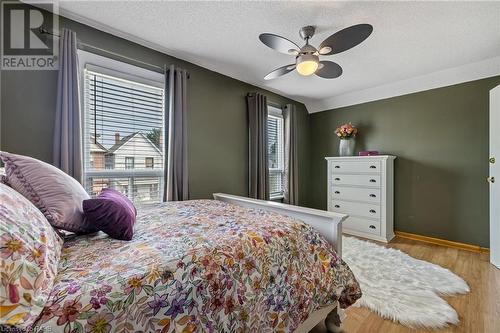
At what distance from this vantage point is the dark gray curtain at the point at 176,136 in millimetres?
2465

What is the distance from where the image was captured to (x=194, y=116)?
2795 mm

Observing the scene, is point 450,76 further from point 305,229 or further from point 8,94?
point 8,94

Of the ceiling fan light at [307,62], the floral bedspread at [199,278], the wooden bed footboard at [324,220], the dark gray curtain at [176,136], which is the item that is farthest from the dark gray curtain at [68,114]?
the ceiling fan light at [307,62]

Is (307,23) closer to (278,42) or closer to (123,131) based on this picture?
(278,42)

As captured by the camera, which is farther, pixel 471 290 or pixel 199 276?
pixel 471 290

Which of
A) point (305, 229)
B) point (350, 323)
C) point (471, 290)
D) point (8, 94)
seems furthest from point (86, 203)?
point (471, 290)

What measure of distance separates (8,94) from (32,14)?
70 cm

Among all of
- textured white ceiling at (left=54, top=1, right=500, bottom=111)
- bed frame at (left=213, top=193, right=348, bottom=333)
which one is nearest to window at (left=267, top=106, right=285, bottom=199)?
textured white ceiling at (left=54, top=1, right=500, bottom=111)

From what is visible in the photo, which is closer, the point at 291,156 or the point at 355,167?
the point at 355,167

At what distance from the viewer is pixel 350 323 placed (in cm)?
155

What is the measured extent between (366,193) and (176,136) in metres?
2.80

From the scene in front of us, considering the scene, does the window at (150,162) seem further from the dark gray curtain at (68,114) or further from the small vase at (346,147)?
the small vase at (346,147)

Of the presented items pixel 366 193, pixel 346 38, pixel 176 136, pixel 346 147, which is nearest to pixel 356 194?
pixel 366 193

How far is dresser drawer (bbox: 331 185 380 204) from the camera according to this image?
325 centimetres
